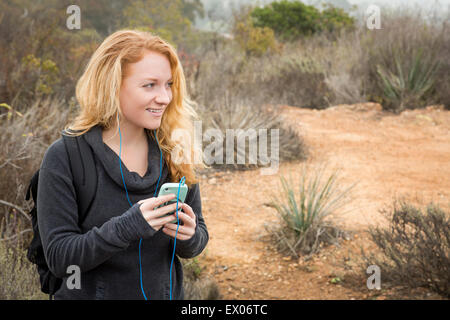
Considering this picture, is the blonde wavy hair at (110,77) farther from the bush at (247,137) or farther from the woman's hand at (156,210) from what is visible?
the bush at (247,137)

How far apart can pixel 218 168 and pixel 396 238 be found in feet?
11.7

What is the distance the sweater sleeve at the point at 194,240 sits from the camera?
1665 millimetres

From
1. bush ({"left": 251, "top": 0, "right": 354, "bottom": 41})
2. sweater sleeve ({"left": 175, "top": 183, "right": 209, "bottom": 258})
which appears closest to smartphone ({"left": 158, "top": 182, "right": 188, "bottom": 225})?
sweater sleeve ({"left": 175, "top": 183, "right": 209, "bottom": 258})

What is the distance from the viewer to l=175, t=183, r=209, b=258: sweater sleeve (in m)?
1.67

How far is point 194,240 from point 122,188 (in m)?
0.30

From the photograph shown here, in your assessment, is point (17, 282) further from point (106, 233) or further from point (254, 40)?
point (254, 40)

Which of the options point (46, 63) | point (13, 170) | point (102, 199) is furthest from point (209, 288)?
point (46, 63)

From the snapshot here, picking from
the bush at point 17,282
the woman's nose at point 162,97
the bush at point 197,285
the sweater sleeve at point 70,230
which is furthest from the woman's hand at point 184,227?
the bush at point 197,285

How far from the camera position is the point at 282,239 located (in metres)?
4.40

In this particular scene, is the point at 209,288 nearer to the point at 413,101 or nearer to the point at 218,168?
the point at 218,168

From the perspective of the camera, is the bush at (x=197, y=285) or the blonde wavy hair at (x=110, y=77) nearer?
the blonde wavy hair at (x=110, y=77)

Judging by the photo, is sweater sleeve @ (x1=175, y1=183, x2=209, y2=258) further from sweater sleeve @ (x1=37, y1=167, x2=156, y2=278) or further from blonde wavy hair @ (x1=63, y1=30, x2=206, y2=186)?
sweater sleeve @ (x1=37, y1=167, x2=156, y2=278)

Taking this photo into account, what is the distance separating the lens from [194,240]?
65.7 inches

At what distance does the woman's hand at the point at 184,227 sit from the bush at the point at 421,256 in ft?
7.07
